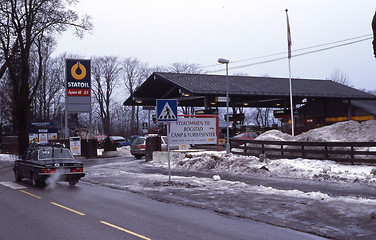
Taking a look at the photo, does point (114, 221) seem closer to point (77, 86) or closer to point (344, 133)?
point (344, 133)

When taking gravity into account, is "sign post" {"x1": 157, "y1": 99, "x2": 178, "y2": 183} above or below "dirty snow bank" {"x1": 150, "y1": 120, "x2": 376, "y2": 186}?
above

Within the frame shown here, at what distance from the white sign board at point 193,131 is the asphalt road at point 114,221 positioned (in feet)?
34.5

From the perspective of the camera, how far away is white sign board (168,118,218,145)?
2364 cm

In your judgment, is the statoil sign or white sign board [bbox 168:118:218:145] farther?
the statoil sign

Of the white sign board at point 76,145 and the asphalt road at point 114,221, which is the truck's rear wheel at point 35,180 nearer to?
the asphalt road at point 114,221

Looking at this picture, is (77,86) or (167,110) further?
(77,86)

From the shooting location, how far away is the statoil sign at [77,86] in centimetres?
3659

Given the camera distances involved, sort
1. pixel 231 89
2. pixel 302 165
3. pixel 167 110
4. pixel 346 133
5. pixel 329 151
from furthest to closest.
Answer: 1. pixel 231 89
2. pixel 346 133
3. pixel 329 151
4. pixel 302 165
5. pixel 167 110

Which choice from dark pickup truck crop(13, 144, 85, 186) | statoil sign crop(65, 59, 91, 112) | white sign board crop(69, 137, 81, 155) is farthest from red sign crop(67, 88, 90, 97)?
dark pickup truck crop(13, 144, 85, 186)

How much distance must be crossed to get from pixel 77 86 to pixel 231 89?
15.8 m

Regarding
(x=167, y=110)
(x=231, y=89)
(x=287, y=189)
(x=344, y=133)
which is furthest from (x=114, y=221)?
(x=231, y=89)

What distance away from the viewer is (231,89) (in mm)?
43531

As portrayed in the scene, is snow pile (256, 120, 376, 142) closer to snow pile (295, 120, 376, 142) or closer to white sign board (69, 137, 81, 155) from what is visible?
snow pile (295, 120, 376, 142)

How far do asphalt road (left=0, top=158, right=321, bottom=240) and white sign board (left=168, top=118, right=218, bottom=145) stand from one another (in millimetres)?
10507
